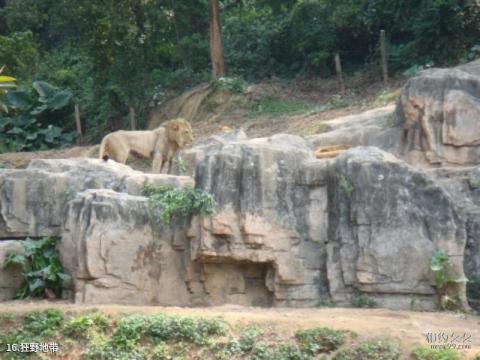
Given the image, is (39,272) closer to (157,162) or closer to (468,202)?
(157,162)

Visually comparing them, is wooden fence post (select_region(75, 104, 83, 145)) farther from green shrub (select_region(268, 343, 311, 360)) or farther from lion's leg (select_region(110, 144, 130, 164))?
green shrub (select_region(268, 343, 311, 360))

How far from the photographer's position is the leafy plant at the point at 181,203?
14.8m

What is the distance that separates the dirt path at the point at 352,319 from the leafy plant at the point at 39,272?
0.84m

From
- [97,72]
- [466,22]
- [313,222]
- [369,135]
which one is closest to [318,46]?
[466,22]

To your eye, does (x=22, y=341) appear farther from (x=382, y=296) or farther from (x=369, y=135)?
(x=369, y=135)

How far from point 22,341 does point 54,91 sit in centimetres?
1620

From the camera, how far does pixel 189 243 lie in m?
15.3

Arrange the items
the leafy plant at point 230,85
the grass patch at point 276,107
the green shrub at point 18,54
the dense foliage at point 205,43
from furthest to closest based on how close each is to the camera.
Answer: the green shrub at point 18,54 < the leafy plant at point 230,85 < the dense foliage at point 205,43 < the grass patch at point 276,107

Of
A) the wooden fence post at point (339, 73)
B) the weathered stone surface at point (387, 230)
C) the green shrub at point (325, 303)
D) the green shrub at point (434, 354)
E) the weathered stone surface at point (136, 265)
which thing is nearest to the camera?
the green shrub at point (434, 354)

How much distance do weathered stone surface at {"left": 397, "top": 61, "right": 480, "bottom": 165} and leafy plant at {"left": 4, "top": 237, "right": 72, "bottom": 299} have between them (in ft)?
22.1

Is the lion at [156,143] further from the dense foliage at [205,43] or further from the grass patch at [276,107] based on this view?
the dense foliage at [205,43]

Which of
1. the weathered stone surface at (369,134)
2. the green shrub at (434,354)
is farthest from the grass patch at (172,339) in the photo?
the weathered stone surface at (369,134)

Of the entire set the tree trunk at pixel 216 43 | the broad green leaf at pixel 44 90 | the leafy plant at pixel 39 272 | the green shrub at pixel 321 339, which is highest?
the tree trunk at pixel 216 43

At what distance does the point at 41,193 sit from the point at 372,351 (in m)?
6.64
